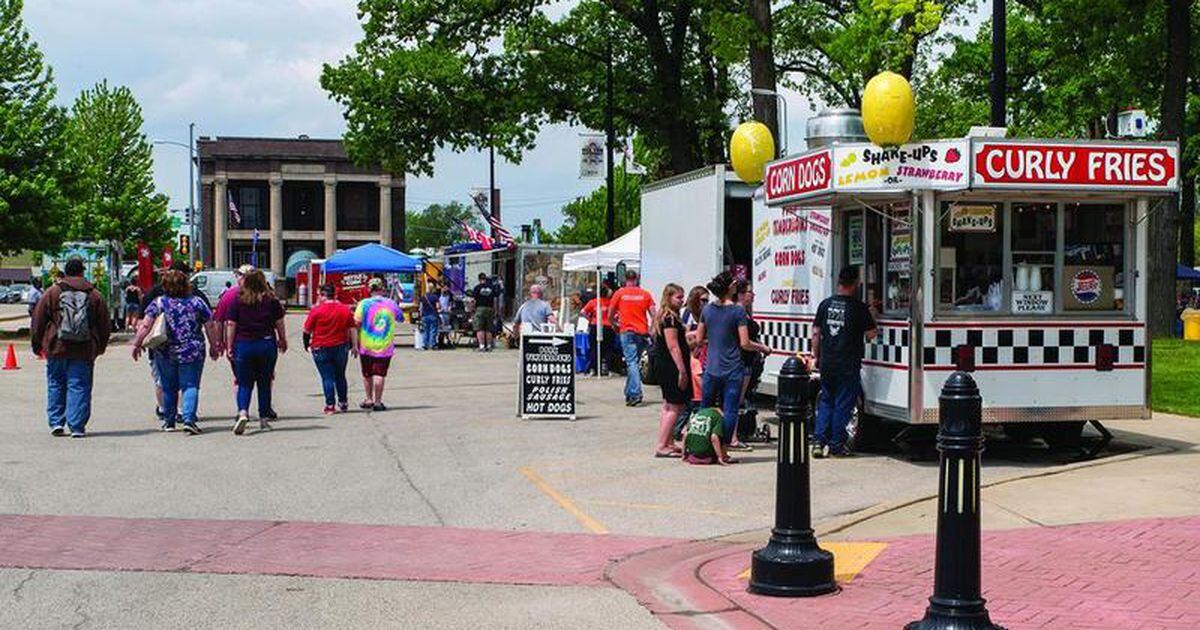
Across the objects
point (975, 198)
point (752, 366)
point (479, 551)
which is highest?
point (975, 198)

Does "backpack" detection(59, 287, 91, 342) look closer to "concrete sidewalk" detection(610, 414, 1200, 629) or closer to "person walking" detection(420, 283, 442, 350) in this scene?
"concrete sidewalk" detection(610, 414, 1200, 629)

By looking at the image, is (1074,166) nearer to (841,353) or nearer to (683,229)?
(841,353)

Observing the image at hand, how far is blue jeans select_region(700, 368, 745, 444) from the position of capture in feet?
40.7

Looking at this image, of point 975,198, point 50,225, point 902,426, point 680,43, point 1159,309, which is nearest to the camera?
point 975,198

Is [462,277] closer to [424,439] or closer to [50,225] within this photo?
[50,225]

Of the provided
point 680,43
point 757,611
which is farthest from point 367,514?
point 680,43

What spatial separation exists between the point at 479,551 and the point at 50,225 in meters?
33.1

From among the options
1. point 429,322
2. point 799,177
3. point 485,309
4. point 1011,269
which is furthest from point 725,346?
point 429,322

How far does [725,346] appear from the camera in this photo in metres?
12.4

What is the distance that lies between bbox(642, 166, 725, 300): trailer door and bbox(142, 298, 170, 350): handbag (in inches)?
270

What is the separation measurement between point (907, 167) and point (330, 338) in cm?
755

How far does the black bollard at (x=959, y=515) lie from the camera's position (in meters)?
5.97

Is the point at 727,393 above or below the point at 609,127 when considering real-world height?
below

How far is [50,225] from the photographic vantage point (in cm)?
3812
